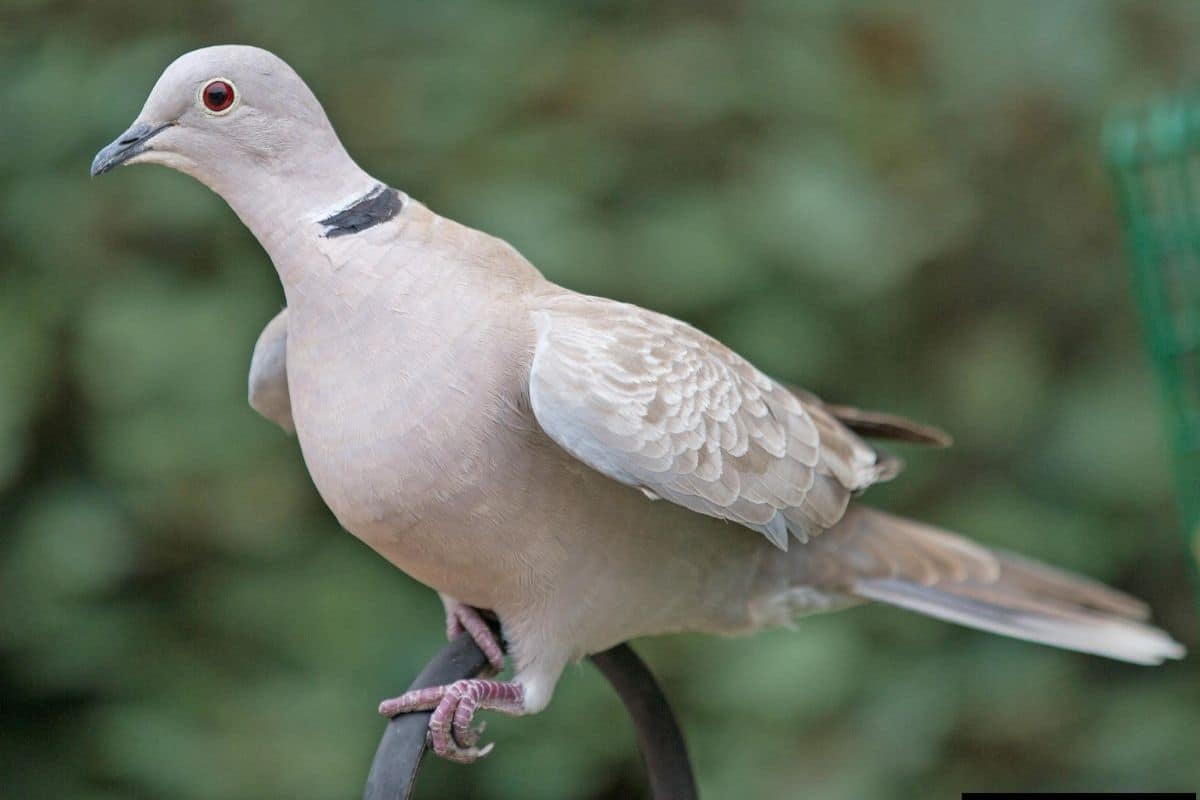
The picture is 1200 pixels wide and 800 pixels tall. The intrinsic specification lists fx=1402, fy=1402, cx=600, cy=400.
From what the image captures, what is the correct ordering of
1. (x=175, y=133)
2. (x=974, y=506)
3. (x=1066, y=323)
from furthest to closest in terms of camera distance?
1. (x=1066, y=323)
2. (x=974, y=506)
3. (x=175, y=133)

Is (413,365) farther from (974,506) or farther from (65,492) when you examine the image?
(974,506)

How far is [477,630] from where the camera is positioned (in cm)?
136

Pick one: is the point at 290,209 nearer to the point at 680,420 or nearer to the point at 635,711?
the point at 680,420

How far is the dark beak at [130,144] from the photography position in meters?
1.07

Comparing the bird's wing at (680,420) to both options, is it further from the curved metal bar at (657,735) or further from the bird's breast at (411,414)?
the curved metal bar at (657,735)

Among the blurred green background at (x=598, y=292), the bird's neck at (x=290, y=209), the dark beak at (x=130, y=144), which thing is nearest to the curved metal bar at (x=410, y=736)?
the bird's neck at (x=290, y=209)

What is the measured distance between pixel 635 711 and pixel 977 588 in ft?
1.72

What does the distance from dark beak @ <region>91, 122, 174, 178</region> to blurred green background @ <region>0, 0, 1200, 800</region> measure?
2.96 feet

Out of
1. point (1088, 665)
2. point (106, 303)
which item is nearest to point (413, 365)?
point (106, 303)

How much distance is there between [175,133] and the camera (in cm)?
108

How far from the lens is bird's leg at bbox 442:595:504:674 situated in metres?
1.33

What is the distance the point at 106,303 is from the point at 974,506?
1444 millimetres

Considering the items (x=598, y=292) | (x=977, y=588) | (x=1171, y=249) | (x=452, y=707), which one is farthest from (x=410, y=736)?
(x=1171, y=249)

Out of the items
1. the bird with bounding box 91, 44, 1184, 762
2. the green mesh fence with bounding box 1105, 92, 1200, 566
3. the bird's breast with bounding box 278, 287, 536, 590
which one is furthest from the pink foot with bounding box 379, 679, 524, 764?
the green mesh fence with bounding box 1105, 92, 1200, 566
